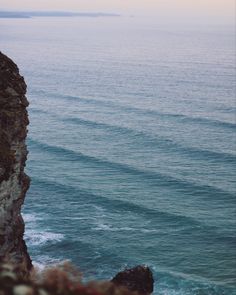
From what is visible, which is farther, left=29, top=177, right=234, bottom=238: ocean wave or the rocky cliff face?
left=29, top=177, right=234, bottom=238: ocean wave

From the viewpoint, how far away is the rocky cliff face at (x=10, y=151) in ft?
113

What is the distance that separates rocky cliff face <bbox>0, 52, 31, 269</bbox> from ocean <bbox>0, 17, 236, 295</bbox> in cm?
1837

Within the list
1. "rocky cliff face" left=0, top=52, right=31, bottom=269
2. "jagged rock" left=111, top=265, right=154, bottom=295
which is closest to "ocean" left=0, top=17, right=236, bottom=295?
"jagged rock" left=111, top=265, right=154, bottom=295

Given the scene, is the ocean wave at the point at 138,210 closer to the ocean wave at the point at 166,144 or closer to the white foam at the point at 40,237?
the white foam at the point at 40,237

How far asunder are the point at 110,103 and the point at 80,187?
48461 millimetres

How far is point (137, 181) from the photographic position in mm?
76188

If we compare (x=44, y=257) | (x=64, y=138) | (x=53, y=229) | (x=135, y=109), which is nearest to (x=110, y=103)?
(x=135, y=109)

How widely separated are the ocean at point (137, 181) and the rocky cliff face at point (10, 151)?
723 inches

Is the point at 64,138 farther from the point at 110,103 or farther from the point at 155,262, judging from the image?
the point at 155,262

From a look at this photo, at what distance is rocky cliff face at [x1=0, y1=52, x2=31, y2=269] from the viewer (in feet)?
113

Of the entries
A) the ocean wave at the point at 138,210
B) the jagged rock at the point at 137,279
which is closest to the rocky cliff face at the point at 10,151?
the jagged rock at the point at 137,279

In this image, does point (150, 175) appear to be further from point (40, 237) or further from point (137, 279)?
point (137, 279)

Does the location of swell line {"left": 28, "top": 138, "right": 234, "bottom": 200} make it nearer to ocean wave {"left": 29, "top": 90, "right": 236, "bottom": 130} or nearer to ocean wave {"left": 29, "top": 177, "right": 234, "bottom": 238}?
A: ocean wave {"left": 29, "top": 177, "right": 234, "bottom": 238}

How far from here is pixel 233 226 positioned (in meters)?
62.8
